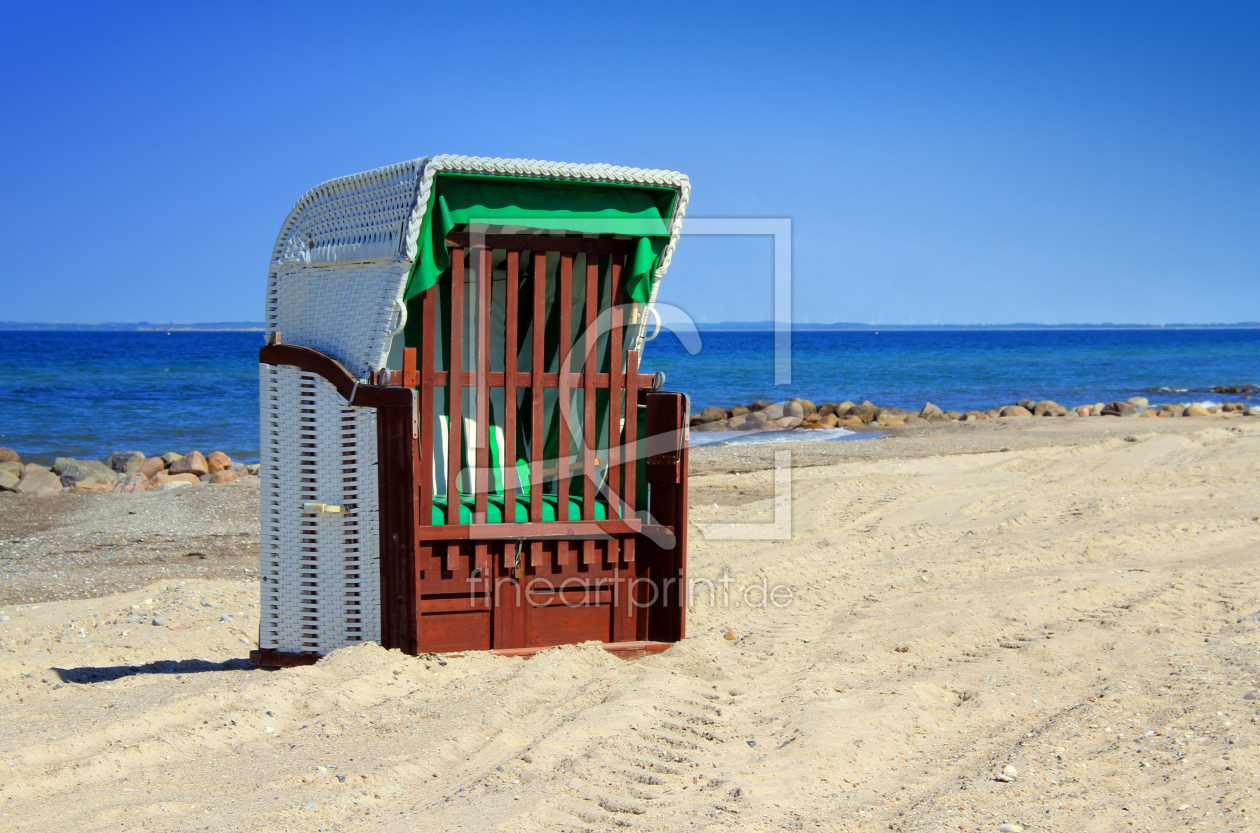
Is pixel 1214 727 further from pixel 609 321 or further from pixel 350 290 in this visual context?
pixel 350 290

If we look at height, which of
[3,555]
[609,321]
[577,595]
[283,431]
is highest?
[609,321]

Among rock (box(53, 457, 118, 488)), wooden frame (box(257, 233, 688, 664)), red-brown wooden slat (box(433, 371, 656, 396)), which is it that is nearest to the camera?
wooden frame (box(257, 233, 688, 664))

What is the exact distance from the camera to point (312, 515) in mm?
4387

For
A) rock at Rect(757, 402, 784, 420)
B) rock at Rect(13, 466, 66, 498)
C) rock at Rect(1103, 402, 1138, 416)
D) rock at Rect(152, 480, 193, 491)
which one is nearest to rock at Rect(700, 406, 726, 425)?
rock at Rect(757, 402, 784, 420)

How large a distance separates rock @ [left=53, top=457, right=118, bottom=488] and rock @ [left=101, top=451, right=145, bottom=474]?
0.29 meters

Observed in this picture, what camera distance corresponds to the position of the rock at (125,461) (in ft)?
49.0

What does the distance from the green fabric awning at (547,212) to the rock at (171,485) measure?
375 inches

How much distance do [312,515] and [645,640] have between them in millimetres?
1788

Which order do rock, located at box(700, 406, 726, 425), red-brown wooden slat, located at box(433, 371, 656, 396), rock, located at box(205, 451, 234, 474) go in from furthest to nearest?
rock, located at box(700, 406, 726, 425) < rock, located at box(205, 451, 234, 474) < red-brown wooden slat, located at box(433, 371, 656, 396)

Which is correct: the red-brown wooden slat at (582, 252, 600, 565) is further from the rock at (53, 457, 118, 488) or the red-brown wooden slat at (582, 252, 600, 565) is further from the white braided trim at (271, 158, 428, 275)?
the rock at (53, 457, 118, 488)

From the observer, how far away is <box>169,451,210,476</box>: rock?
14.2 m

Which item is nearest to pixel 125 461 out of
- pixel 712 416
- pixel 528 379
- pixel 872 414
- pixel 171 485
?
pixel 171 485

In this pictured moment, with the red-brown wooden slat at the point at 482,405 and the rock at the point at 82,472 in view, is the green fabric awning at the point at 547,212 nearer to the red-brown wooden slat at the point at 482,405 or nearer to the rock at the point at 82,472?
the red-brown wooden slat at the point at 482,405

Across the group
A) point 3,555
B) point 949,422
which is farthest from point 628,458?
point 949,422
